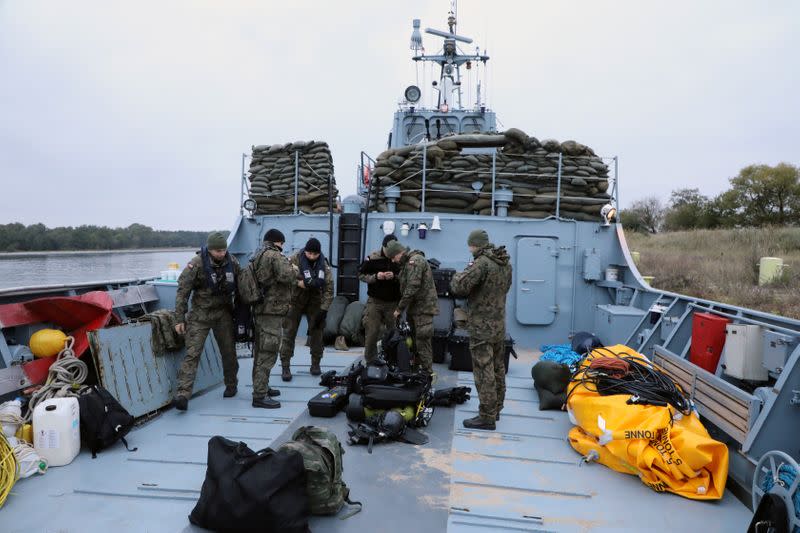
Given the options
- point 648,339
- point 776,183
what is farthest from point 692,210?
point 648,339

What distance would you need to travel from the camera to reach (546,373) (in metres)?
4.77

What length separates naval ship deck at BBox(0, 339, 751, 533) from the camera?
2.73m

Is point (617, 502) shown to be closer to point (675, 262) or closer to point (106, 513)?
point (106, 513)

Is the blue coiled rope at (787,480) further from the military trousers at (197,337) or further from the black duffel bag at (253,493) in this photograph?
the military trousers at (197,337)

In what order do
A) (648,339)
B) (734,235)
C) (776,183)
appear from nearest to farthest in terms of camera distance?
(648,339) → (734,235) → (776,183)

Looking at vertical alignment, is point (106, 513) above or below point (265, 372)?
below

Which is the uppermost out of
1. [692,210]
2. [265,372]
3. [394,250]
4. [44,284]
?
[692,210]

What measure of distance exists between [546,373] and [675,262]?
1382cm

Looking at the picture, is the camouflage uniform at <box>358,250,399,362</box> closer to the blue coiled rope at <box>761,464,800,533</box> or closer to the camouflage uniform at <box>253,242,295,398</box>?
the camouflage uniform at <box>253,242,295,398</box>

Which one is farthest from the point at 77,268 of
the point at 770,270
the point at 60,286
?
the point at 770,270

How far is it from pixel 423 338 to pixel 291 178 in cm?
389

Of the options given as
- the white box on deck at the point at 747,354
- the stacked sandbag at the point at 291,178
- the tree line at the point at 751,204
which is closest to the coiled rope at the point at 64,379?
the stacked sandbag at the point at 291,178

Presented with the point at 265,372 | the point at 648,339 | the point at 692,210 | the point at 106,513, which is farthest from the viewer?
the point at 692,210

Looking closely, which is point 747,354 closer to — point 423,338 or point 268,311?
point 423,338
